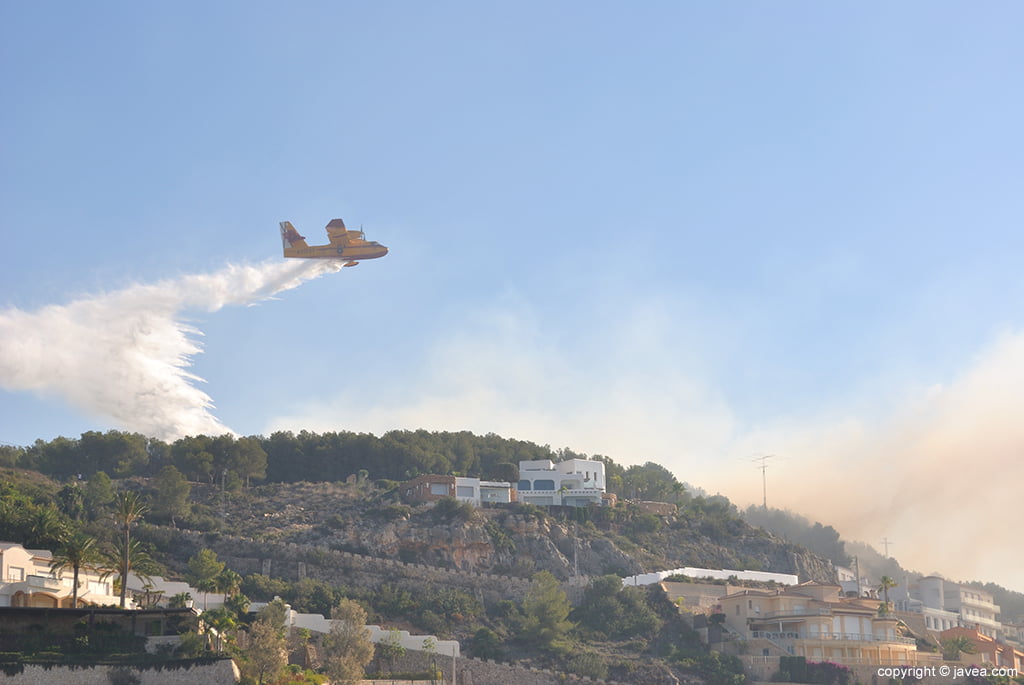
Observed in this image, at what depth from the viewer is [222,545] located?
328ft

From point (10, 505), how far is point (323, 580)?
25834 mm

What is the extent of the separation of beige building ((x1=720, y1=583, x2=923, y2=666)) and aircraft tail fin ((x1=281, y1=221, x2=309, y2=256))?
49.0m

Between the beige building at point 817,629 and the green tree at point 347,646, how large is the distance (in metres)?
34.0

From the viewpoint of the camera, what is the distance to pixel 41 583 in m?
69.5

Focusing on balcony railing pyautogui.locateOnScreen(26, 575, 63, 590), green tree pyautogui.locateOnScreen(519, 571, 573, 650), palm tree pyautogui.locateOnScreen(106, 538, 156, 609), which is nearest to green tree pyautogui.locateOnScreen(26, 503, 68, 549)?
palm tree pyautogui.locateOnScreen(106, 538, 156, 609)

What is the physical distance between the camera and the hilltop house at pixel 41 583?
6862 centimetres

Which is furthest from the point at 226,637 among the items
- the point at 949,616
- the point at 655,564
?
the point at 949,616

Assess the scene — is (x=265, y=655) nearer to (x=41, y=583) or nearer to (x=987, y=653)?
(x=41, y=583)

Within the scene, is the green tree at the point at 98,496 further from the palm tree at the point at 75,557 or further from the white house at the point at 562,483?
the white house at the point at 562,483

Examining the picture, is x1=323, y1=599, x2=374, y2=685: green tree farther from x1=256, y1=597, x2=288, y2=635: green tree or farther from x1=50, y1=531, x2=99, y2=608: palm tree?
x1=50, y1=531, x2=99, y2=608: palm tree

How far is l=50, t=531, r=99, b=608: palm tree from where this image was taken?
6800 cm

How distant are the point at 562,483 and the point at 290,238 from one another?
44.4m

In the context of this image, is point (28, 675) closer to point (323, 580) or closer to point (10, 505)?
point (10, 505)

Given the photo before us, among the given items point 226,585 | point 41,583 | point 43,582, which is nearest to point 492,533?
point 226,585
